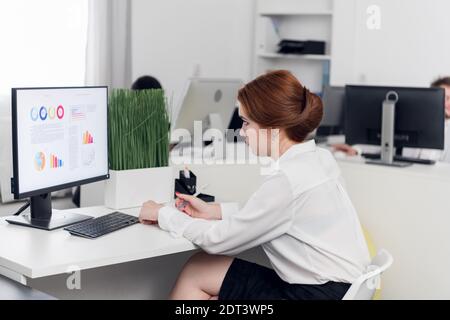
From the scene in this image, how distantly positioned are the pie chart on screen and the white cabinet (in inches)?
146

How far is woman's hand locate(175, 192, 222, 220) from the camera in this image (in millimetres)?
2383

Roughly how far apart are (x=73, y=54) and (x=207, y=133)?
5.02 feet

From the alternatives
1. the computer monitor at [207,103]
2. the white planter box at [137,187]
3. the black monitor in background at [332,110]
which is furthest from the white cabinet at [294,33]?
the white planter box at [137,187]

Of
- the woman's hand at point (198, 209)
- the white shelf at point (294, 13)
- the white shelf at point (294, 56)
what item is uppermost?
the white shelf at point (294, 13)

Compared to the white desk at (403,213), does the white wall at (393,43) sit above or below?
above

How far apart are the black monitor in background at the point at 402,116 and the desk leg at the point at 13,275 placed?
7.61 ft

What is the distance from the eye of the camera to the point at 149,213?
2.28m

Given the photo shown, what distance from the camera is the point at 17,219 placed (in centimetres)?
227

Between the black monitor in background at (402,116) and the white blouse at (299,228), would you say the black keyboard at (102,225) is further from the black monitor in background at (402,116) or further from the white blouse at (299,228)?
the black monitor in background at (402,116)

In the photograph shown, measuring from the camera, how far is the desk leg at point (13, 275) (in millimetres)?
1813

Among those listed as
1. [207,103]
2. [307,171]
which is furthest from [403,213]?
[307,171]

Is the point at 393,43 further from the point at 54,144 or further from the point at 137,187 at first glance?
the point at 54,144

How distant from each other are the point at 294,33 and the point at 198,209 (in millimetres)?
3797

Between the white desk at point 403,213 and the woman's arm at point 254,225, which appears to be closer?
the woman's arm at point 254,225
